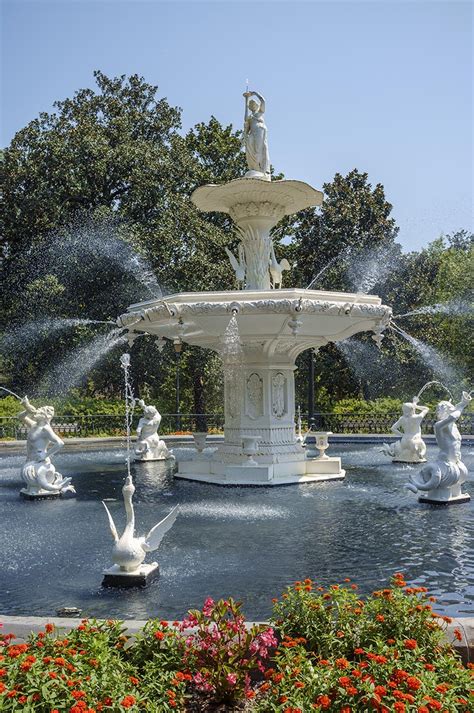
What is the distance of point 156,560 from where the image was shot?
8312 mm

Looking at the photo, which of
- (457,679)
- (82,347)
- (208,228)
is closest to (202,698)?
(457,679)

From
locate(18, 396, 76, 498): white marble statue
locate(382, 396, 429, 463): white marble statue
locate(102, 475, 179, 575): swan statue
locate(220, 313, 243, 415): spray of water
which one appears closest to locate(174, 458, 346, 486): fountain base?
locate(220, 313, 243, 415): spray of water

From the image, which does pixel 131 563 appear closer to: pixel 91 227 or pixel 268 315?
pixel 268 315

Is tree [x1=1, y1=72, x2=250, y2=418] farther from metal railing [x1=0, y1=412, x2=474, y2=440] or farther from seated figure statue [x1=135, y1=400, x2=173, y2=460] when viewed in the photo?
seated figure statue [x1=135, y1=400, x2=173, y2=460]

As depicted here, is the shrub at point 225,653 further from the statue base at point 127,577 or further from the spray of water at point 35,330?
the spray of water at point 35,330

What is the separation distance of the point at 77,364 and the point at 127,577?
23265mm

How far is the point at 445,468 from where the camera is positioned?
1152 centimetres

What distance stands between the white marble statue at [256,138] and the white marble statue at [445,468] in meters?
6.78

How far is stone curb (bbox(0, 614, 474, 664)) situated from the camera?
500 cm

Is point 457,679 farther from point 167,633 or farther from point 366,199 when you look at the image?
point 366,199

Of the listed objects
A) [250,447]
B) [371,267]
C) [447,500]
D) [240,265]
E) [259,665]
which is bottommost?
[259,665]

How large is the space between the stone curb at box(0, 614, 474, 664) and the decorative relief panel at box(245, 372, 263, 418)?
31.1 feet

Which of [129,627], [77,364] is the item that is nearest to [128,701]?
[129,627]

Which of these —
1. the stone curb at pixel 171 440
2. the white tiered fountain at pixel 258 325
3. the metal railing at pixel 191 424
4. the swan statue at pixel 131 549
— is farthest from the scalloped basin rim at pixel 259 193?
the metal railing at pixel 191 424
